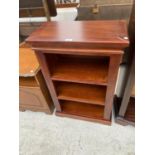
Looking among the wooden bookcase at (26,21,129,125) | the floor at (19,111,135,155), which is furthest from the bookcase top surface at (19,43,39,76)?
the floor at (19,111,135,155)

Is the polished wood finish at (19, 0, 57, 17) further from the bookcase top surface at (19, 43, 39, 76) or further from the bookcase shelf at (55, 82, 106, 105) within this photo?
the bookcase shelf at (55, 82, 106, 105)

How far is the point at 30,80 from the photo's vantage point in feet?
4.09

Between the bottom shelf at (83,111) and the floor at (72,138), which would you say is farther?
the bottom shelf at (83,111)

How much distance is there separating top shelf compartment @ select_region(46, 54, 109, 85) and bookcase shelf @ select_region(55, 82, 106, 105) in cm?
18

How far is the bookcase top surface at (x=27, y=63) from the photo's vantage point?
1.11 metres

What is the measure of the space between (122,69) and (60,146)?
2.82 feet

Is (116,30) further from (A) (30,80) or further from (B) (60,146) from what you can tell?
(B) (60,146)

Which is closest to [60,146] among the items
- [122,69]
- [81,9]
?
[122,69]

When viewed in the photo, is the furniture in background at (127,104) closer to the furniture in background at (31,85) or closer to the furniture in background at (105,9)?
the furniture in background at (105,9)

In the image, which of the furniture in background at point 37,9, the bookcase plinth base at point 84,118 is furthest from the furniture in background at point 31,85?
the furniture in background at point 37,9

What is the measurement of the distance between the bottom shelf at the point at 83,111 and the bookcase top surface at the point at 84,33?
765mm

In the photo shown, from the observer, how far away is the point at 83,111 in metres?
1.43

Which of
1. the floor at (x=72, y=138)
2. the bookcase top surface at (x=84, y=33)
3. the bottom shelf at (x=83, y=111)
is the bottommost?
the floor at (x=72, y=138)

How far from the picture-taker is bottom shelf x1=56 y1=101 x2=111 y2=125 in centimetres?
138
